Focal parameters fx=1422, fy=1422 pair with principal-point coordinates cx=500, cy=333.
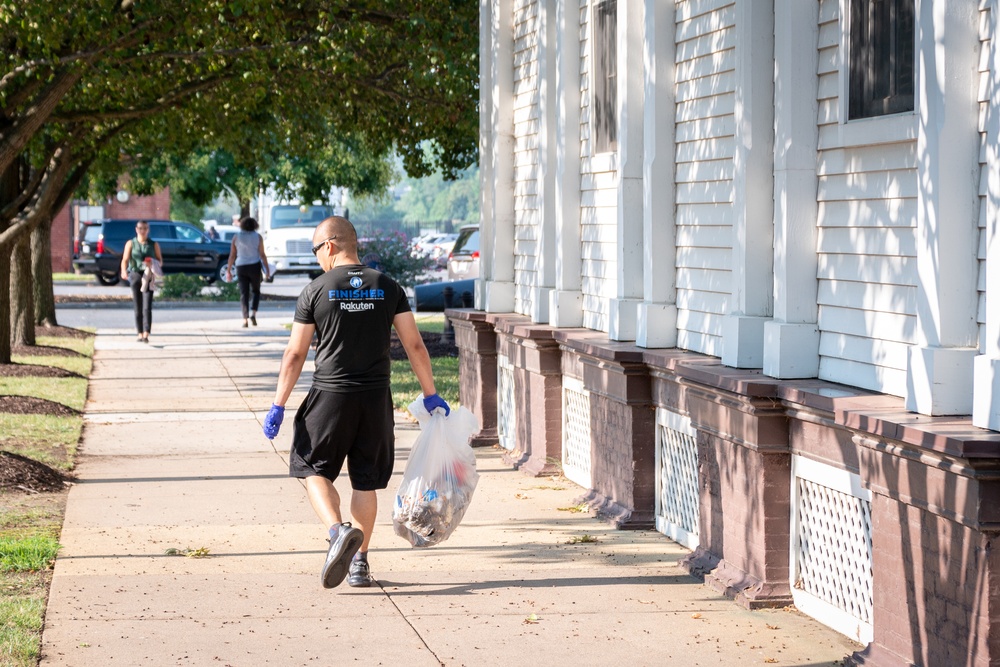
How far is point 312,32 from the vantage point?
14.6 metres

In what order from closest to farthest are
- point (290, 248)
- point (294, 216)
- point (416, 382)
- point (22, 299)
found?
point (416, 382), point (22, 299), point (290, 248), point (294, 216)

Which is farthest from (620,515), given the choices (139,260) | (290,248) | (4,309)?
(290,248)

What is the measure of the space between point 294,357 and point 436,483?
967mm

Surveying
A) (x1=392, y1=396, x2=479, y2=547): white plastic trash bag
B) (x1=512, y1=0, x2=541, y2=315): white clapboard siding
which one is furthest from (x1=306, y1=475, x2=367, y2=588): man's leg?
(x1=512, y1=0, x2=541, y2=315): white clapboard siding

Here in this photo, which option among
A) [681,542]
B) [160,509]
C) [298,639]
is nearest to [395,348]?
[160,509]

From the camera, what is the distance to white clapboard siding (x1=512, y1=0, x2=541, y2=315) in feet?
39.1

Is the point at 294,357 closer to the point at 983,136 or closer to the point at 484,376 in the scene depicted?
the point at 983,136

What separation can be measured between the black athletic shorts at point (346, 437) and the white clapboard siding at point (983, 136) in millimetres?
2979

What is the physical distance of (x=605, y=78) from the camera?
33.5 feet

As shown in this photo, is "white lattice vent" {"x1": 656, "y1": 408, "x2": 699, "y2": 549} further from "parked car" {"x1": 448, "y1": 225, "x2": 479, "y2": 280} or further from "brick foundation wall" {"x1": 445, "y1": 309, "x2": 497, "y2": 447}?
"parked car" {"x1": 448, "y1": 225, "x2": 479, "y2": 280}

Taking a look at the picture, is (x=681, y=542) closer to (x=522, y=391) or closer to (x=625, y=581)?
(x=625, y=581)

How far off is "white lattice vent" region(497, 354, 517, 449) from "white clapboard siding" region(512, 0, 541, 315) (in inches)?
20.2

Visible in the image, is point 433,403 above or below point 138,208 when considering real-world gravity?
below

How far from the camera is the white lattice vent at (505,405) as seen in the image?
1192cm
